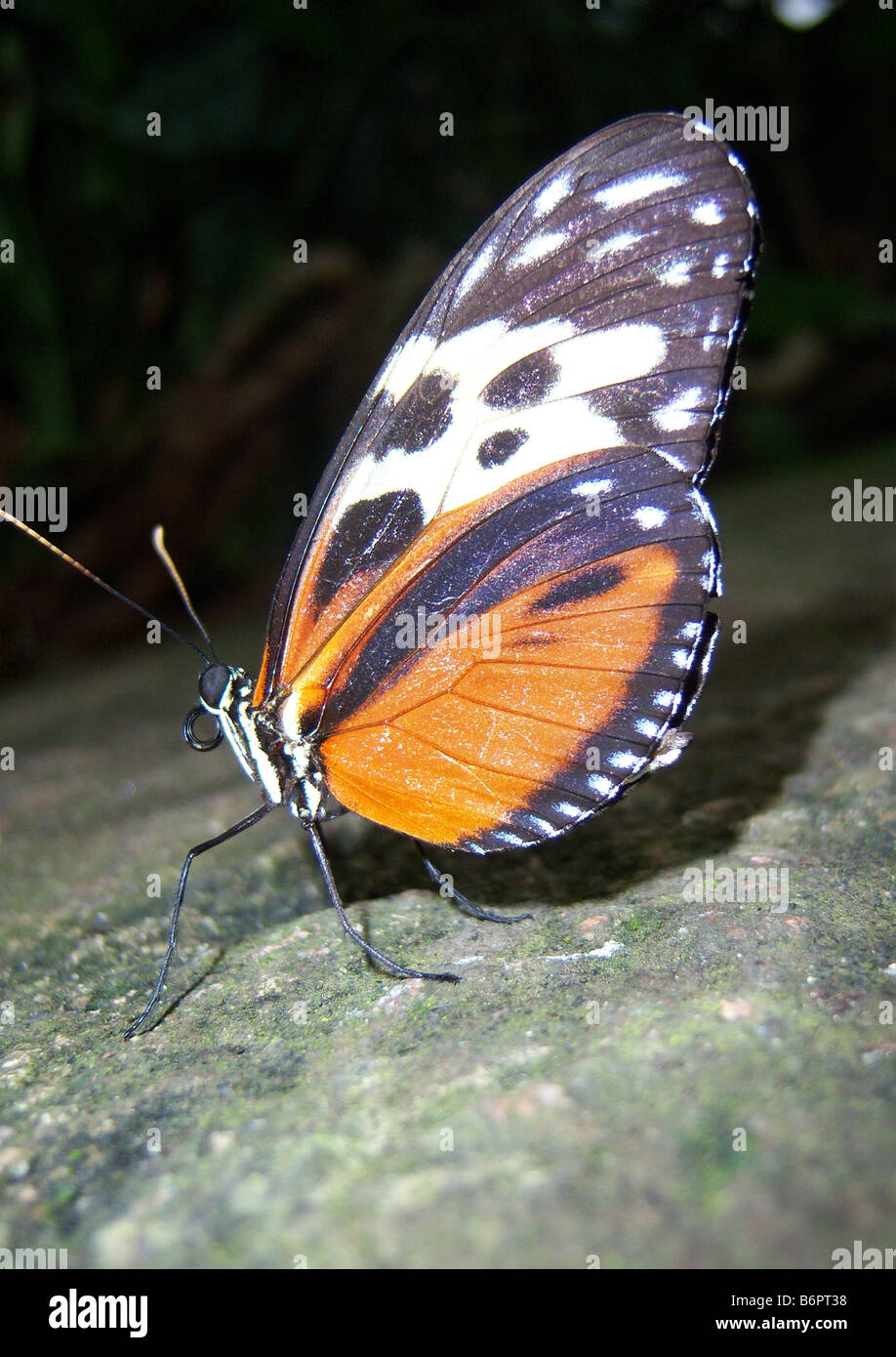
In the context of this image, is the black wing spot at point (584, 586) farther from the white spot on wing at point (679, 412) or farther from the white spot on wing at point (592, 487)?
the white spot on wing at point (679, 412)

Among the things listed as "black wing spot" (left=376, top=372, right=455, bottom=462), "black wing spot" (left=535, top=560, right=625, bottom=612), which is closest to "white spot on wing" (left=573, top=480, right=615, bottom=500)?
"black wing spot" (left=535, top=560, right=625, bottom=612)

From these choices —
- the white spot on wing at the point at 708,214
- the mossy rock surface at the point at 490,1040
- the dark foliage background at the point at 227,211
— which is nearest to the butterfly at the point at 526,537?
the white spot on wing at the point at 708,214

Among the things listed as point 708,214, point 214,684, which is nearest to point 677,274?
point 708,214

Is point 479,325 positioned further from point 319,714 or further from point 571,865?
point 571,865

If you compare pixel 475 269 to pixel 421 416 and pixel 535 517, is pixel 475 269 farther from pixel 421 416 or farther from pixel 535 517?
pixel 535 517

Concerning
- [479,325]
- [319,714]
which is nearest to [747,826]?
[319,714]

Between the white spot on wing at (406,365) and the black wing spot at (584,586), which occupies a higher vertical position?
the white spot on wing at (406,365)

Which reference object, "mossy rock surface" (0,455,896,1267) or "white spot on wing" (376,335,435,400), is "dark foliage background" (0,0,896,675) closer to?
"mossy rock surface" (0,455,896,1267)
